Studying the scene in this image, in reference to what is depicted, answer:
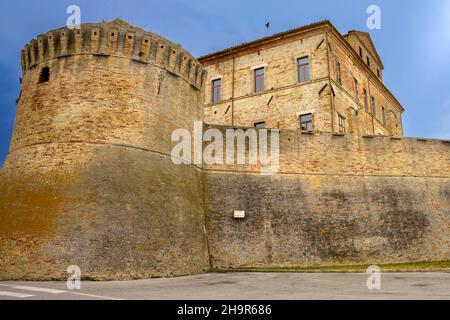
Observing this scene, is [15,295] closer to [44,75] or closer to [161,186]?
[161,186]

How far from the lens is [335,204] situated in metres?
17.8

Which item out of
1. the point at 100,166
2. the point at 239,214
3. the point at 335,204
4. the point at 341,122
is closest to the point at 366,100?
the point at 341,122

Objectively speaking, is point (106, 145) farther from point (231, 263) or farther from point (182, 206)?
point (231, 263)

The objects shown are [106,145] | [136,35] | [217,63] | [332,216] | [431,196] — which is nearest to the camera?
[106,145]

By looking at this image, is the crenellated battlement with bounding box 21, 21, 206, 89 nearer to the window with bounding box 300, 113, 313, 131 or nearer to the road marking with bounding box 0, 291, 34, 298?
the road marking with bounding box 0, 291, 34, 298

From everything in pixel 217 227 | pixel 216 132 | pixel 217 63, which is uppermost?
pixel 217 63

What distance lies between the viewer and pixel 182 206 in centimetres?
1484

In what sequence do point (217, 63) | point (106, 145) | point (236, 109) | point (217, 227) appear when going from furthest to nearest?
point (217, 63), point (236, 109), point (217, 227), point (106, 145)

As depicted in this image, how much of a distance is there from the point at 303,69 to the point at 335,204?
1151 cm

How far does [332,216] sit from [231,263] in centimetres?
519

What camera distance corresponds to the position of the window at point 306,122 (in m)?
24.8

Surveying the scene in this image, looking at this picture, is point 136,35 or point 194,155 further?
point 194,155

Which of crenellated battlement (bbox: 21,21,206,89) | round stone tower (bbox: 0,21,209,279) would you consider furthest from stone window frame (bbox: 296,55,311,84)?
crenellated battlement (bbox: 21,21,206,89)

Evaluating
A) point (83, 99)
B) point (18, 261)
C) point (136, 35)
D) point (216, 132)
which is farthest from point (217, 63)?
point (18, 261)
